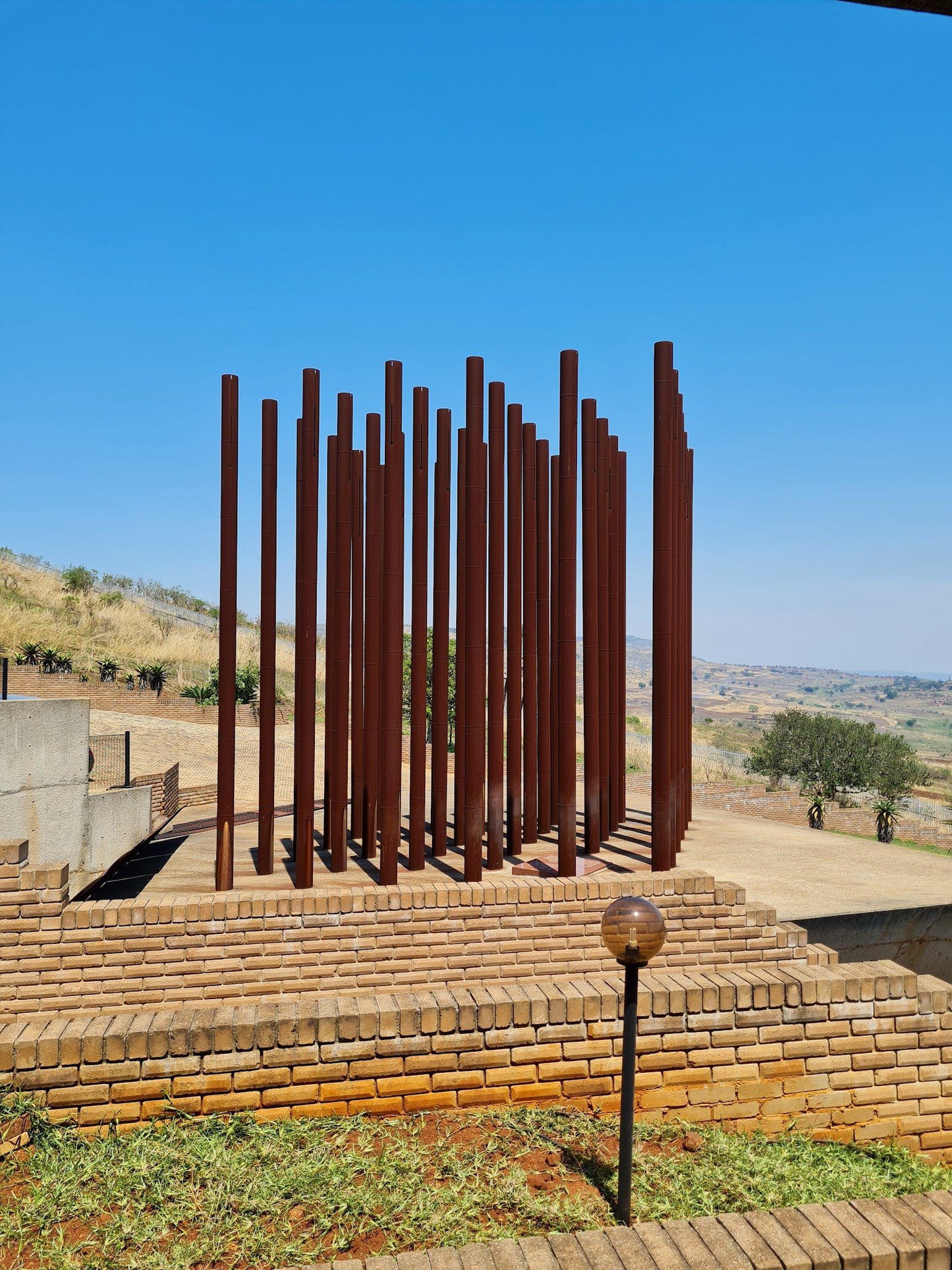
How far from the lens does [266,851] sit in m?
9.01

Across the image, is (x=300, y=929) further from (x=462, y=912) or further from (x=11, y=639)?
(x=11, y=639)

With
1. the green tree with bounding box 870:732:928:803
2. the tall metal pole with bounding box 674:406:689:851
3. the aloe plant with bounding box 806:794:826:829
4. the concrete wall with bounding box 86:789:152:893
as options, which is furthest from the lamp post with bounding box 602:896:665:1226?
the green tree with bounding box 870:732:928:803

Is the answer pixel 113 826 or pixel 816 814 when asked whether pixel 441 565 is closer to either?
pixel 113 826

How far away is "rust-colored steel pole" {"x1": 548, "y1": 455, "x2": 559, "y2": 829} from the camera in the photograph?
34.9 feet

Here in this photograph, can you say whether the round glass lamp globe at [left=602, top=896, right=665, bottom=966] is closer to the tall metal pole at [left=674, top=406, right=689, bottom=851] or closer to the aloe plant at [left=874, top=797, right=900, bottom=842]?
the tall metal pole at [left=674, top=406, right=689, bottom=851]

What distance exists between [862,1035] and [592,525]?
275 inches

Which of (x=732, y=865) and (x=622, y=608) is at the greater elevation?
(x=622, y=608)

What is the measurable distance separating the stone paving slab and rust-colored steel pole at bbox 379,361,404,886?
18.8 feet

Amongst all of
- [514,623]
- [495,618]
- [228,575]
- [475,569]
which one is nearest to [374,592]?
[475,569]

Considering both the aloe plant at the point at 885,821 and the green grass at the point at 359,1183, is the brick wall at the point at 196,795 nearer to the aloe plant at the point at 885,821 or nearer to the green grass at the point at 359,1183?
the green grass at the point at 359,1183

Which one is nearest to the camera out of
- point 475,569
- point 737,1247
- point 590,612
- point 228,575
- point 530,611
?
point 737,1247

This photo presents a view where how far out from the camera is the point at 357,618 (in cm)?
1151

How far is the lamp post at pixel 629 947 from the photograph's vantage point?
3.61 metres

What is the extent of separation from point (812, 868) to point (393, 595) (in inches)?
351
